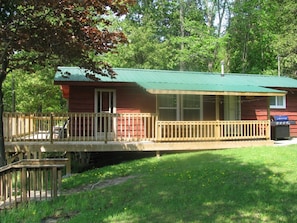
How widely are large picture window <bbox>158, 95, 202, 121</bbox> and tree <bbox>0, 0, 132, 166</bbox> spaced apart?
6.55 metres

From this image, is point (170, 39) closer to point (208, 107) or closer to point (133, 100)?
point (208, 107)

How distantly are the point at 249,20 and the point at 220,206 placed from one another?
30490 millimetres

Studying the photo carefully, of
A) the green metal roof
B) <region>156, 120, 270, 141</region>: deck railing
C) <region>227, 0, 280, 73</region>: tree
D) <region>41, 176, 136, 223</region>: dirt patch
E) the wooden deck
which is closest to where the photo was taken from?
<region>41, 176, 136, 223</region>: dirt patch

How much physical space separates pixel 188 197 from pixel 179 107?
9.02 m

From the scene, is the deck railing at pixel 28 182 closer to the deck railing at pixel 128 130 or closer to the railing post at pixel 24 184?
the railing post at pixel 24 184

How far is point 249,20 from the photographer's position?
1302 inches

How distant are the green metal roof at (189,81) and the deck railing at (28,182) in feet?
16.5

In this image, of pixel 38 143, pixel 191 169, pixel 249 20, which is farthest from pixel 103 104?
pixel 249 20

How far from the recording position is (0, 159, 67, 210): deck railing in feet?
22.5

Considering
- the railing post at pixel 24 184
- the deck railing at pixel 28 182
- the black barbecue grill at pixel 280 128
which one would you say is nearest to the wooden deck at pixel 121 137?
the black barbecue grill at pixel 280 128

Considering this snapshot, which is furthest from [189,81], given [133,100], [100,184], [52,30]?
[52,30]

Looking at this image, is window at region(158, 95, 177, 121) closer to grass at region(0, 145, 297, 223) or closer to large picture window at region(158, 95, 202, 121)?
large picture window at region(158, 95, 202, 121)

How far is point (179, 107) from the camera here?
15383 millimetres

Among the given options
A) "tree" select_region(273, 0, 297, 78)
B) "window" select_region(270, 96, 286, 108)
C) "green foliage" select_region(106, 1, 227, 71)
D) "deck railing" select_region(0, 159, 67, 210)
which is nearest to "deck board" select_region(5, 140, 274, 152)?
"deck railing" select_region(0, 159, 67, 210)
